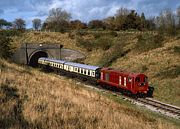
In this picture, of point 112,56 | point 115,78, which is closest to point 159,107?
point 115,78

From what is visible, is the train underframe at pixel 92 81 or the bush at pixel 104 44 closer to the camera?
the train underframe at pixel 92 81

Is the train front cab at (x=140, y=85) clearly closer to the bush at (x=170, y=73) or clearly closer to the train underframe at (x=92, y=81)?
the train underframe at (x=92, y=81)

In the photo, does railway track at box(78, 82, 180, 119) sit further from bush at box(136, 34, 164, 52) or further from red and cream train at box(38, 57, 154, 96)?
bush at box(136, 34, 164, 52)

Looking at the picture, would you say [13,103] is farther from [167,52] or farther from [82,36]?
[82,36]

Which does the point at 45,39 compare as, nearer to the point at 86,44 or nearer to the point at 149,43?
the point at 86,44

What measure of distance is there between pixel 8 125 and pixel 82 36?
227 feet

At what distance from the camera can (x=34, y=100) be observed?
1286cm

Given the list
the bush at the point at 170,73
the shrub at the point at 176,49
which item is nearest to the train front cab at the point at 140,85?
the bush at the point at 170,73

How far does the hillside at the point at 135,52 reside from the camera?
3381 cm

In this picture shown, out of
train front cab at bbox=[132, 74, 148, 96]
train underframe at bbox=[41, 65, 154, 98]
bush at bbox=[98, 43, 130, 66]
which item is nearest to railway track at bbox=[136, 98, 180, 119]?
train front cab at bbox=[132, 74, 148, 96]

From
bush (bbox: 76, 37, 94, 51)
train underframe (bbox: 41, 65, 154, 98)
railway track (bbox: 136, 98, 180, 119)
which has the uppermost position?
bush (bbox: 76, 37, 94, 51)

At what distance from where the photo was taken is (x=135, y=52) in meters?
53.1

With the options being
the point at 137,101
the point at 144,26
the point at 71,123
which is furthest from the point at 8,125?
the point at 144,26

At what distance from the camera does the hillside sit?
3381 cm
